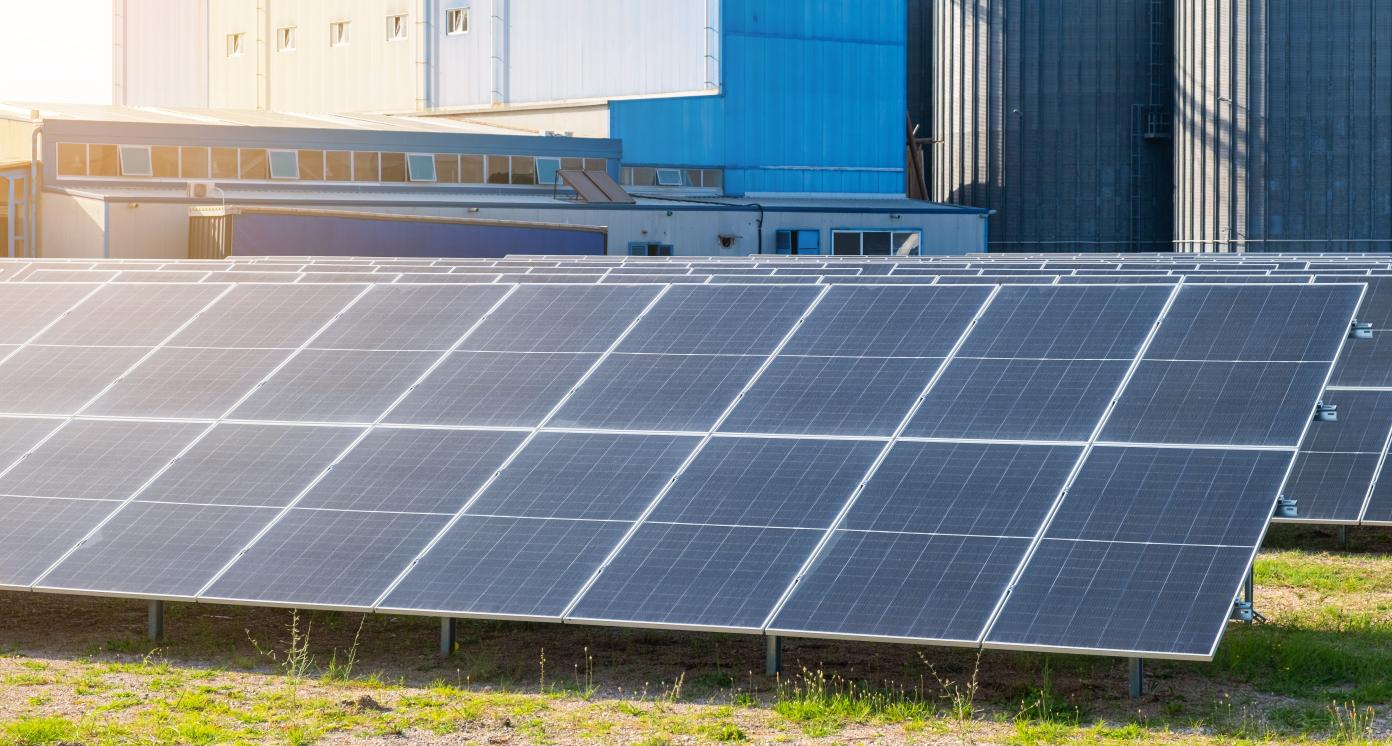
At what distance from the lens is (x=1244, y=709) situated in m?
13.7

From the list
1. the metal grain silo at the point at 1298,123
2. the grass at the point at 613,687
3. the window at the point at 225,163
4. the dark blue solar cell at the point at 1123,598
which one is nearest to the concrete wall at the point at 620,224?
the window at the point at 225,163

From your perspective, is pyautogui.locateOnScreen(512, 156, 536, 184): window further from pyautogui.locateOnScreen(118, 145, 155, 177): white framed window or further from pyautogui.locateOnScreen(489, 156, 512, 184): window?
pyautogui.locateOnScreen(118, 145, 155, 177): white framed window

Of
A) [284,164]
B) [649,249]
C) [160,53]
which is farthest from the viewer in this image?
[160,53]

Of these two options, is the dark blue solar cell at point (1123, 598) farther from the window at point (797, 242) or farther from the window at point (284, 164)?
the window at point (284, 164)

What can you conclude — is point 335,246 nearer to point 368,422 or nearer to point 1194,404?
point 368,422

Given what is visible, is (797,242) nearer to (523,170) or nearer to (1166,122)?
(523,170)

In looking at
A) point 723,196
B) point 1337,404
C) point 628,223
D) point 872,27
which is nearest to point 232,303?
point 1337,404

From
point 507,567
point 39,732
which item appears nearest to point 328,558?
Result: point 507,567

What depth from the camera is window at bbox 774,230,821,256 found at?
5850 cm

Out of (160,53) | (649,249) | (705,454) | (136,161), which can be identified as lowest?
(705,454)

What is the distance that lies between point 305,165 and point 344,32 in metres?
20.5

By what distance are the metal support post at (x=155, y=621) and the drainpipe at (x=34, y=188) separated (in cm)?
3198

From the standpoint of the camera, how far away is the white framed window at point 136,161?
54.8 m

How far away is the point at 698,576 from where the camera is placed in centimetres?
1413
